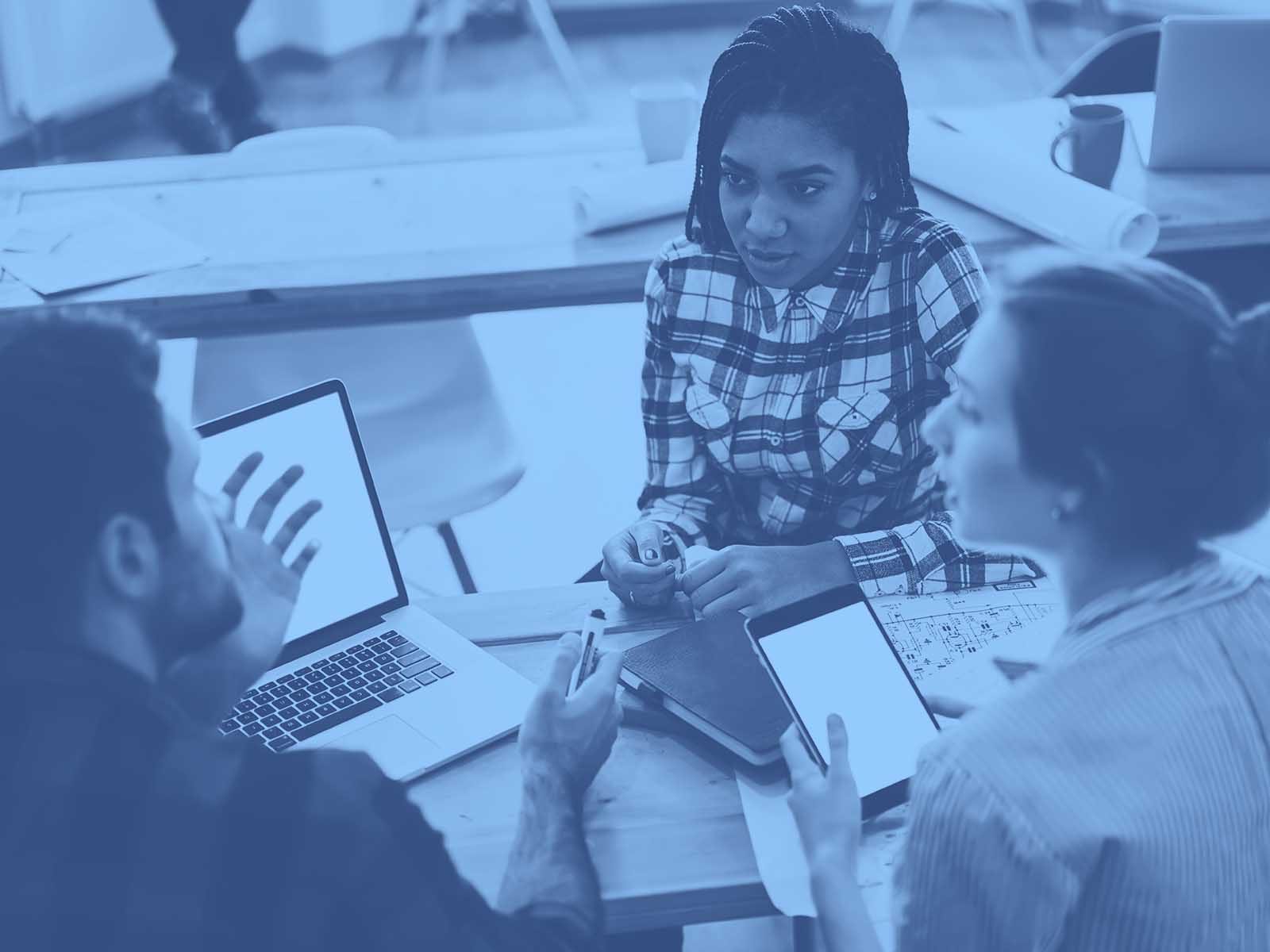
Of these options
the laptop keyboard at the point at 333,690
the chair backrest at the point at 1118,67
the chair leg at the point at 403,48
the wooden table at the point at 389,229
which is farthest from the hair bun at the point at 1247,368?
the chair leg at the point at 403,48

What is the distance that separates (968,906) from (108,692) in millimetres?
537

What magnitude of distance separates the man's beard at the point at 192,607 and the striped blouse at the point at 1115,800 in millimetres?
503

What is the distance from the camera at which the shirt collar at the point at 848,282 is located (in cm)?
155

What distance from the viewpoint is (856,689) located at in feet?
3.67

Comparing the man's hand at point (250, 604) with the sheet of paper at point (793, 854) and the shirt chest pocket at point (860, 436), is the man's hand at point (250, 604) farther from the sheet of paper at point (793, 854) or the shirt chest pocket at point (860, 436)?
the shirt chest pocket at point (860, 436)

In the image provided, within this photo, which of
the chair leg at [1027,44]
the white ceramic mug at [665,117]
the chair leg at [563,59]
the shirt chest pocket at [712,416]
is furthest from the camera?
the chair leg at [1027,44]

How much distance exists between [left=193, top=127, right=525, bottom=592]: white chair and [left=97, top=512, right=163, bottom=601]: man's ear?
4.17ft

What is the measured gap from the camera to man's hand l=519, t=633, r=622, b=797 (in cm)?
109

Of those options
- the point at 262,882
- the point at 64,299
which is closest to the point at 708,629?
the point at 262,882

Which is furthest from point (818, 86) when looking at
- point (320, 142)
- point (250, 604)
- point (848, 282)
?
point (320, 142)

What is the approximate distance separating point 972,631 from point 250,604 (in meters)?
0.70

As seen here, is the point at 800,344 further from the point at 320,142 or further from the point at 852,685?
the point at 320,142

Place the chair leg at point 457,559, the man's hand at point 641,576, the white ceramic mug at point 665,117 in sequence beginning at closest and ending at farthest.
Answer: the man's hand at point 641,576 → the white ceramic mug at point 665,117 → the chair leg at point 457,559

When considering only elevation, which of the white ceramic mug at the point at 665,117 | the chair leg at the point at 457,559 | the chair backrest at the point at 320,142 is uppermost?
the white ceramic mug at the point at 665,117
